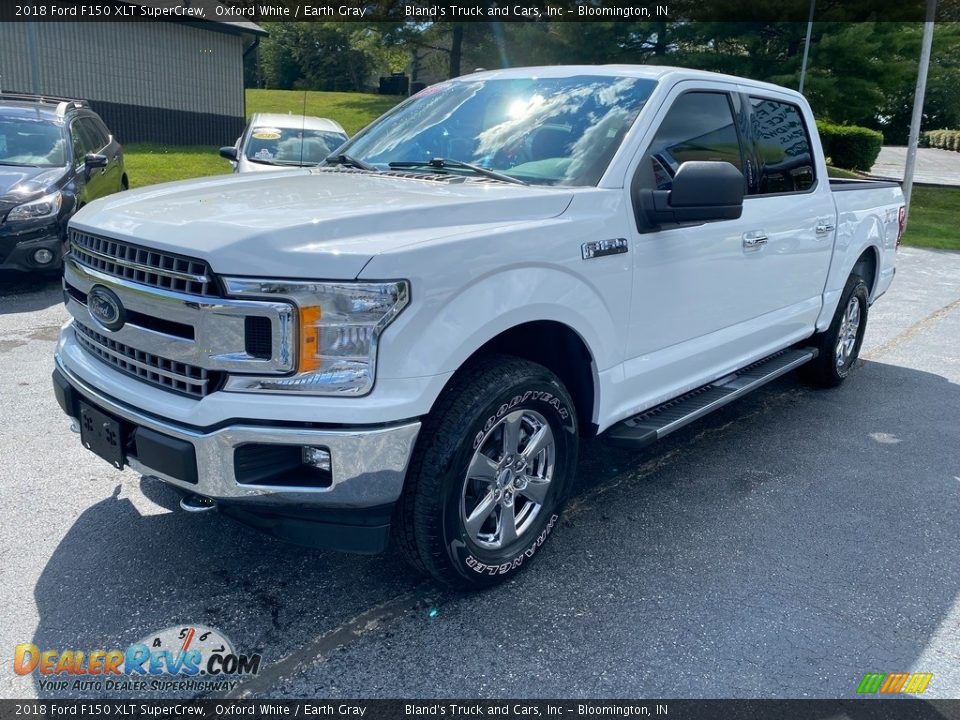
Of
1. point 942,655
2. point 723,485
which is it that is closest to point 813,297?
point 723,485

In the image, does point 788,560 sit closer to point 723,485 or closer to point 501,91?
point 723,485

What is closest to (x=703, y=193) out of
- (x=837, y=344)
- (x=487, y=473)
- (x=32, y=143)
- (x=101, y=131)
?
(x=487, y=473)

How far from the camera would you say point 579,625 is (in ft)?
9.76

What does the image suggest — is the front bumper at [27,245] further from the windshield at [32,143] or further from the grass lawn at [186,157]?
the grass lawn at [186,157]

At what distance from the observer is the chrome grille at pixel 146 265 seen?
2.56 m

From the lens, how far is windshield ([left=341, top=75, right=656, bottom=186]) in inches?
141

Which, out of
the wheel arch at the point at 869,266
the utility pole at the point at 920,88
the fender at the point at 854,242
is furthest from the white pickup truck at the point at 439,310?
the utility pole at the point at 920,88

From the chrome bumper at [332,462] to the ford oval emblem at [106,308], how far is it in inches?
17.3

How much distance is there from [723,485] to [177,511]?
8.80 feet

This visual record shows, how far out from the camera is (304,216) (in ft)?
9.00

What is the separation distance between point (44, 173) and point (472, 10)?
30.1 meters

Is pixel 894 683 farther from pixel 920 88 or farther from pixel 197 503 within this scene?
pixel 920 88

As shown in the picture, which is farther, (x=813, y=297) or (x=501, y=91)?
(x=813, y=297)

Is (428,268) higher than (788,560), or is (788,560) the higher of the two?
(428,268)
